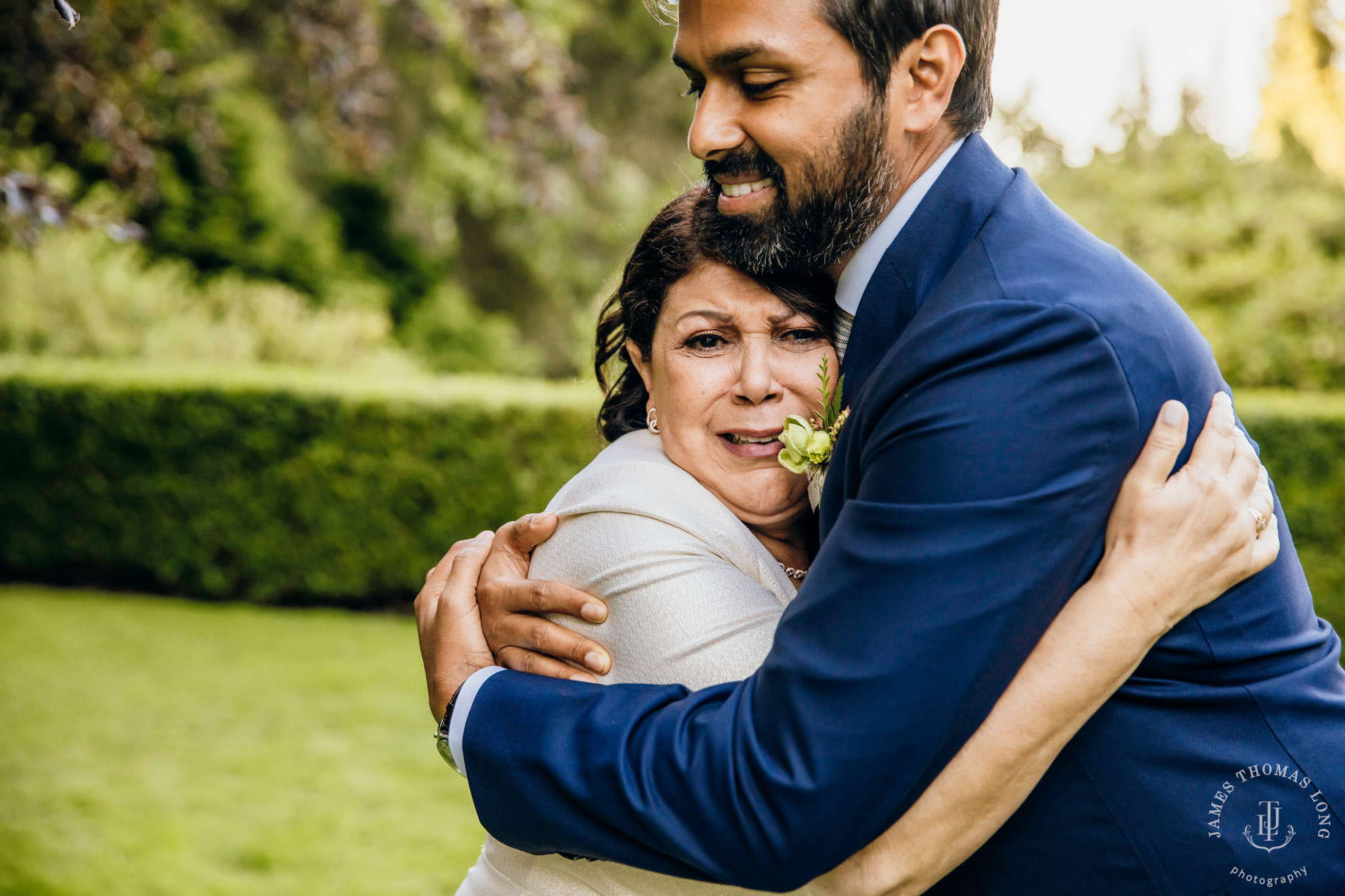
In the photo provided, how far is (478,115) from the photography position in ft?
53.2

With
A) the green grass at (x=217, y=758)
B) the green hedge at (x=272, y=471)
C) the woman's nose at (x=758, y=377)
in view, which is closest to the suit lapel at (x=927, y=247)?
the woman's nose at (x=758, y=377)

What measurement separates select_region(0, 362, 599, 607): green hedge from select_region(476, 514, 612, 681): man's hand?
700cm

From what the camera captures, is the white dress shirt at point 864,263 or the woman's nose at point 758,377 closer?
the white dress shirt at point 864,263

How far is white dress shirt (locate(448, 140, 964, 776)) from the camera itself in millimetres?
1799

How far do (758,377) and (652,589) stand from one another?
604mm

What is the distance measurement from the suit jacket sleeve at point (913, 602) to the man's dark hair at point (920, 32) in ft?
1.85

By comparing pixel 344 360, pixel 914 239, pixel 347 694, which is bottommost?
pixel 347 694

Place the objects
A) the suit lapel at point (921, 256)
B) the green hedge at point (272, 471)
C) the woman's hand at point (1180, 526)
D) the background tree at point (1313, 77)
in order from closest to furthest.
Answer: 1. the woman's hand at point (1180, 526)
2. the suit lapel at point (921, 256)
3. the green hedge at point (272, 471)
4. the background tree at point (1313, 77)

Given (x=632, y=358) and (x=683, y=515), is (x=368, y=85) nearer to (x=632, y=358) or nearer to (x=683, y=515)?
(x=632, y=358)

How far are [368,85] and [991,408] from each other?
5.81 meters

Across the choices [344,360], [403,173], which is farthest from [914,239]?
[403,173]

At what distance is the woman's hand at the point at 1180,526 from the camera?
1.45 m

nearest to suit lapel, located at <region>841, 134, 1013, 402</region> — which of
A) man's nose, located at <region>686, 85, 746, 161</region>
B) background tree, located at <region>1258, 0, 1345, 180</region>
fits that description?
man's nose, located at <region>686, 85, 746, 161</region>

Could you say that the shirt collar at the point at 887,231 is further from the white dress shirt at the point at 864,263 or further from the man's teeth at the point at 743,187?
the man's teeth at the point at 743,187
